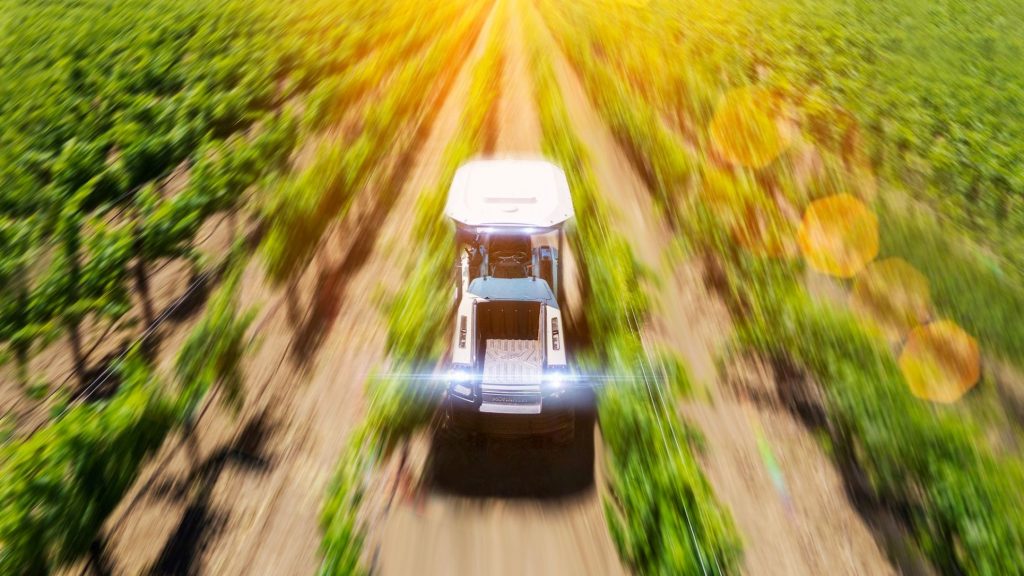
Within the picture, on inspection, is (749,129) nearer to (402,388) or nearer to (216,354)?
(402,388)

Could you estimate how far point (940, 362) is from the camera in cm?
747

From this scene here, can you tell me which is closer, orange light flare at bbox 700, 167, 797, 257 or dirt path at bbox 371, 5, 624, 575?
dirt path at bbox 371, 5, 624, 575

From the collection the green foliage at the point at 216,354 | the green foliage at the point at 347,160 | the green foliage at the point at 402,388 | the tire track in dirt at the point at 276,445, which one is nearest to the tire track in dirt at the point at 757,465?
the green foliage at the point at 402,388

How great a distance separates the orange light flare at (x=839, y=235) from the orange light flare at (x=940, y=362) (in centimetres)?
152

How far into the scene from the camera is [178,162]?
10258mm

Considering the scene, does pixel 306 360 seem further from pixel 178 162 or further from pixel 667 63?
pixel 667 63

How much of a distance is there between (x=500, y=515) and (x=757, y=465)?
119 inches

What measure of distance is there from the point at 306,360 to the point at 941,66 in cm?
2096

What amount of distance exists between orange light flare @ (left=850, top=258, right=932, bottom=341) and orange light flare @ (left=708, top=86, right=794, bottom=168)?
4035mm

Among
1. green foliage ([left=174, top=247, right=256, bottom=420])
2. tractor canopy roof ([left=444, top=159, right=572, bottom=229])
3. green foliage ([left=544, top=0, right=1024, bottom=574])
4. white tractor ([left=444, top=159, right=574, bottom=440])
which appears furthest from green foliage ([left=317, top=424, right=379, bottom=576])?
green foliage ([left=544, top=0, right=1024, bottom=574])

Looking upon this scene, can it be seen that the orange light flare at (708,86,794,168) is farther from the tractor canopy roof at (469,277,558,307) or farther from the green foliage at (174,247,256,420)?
the green foliage at (174,247,256,420)

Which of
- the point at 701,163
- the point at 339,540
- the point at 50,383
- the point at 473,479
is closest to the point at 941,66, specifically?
the point at 701,163

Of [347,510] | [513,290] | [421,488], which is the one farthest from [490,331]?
[347,510]

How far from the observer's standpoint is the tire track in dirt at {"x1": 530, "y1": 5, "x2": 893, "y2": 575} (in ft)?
17.6
